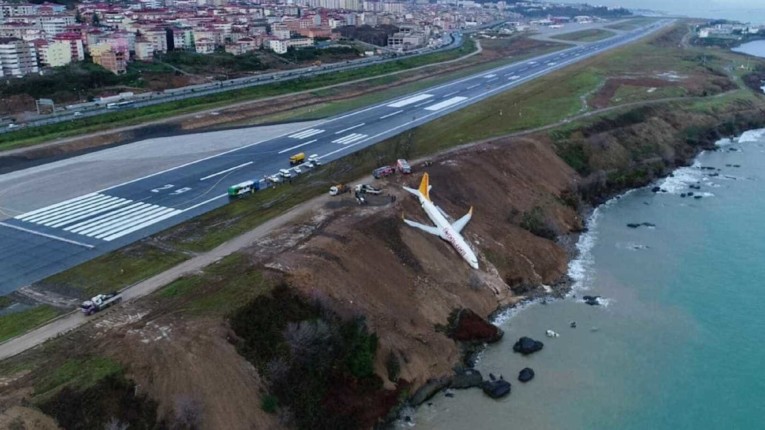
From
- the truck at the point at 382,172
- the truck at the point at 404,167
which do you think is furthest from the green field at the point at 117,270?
the truck at the point at 404,167

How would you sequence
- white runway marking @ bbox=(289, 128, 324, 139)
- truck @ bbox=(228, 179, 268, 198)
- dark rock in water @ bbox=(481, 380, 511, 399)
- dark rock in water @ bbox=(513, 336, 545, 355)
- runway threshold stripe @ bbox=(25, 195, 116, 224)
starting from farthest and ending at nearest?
white runway marking @ bbox=(289, 128, 324, 139) → truck @ bbox=(228, 179, 268, 198) → runway threshold stripe @ bbox=(25, 195, 116, 224) → dark rock in water @ bbox=(513, 336, 545, 355) → dark rock in water @ bbox=(481, 380, 511, 399)

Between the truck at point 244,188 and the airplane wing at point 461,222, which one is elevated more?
the truck at point 244,188

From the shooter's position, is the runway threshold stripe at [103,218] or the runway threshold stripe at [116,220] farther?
the runway threshold stripe at [103,218]

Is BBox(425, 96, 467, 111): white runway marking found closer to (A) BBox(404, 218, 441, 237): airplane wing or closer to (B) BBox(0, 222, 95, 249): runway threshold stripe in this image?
(A) BBox(404, 218, 441, 237): airplane wing

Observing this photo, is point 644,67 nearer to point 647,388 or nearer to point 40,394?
point 647,388

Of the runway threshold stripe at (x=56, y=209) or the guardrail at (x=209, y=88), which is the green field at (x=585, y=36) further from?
the runway threshold stripe at (x=56, y=209)

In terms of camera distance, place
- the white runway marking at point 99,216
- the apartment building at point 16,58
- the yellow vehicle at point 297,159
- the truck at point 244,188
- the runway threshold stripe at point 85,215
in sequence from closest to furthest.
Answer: the white runway marking at point 99,216 → the runway threshold stripe at point 85,215 → the truck at point 244,188 → the yellow vehicle at point 297,159 → the apartment building at point 16,58

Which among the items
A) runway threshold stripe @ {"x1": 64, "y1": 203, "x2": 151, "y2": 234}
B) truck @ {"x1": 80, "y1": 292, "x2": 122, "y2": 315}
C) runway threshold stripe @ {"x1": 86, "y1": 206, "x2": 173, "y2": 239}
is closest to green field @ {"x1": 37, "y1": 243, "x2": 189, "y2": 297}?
truck @ {"x1": 80, "y1": 292, "x2": 122, "y2": 315}
